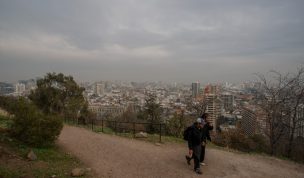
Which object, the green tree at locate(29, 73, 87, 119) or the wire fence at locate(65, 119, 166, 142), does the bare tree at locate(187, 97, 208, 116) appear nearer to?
the wire fence at locate(65, 119, 166, 142)

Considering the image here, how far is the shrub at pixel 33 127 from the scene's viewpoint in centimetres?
1063

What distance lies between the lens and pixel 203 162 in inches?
384

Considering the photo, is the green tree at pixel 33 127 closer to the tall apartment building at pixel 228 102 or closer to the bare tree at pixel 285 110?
the bare tree at pixel 285 110

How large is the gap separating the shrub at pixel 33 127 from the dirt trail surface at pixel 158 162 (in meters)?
1.01

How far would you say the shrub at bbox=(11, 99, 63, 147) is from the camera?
34.9 feet

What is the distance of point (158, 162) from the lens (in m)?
9.77

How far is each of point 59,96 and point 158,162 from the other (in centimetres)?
1844

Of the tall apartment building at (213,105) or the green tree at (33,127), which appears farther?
the tall apartment building at (213,105)

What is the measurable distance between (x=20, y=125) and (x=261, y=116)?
15.1 meters

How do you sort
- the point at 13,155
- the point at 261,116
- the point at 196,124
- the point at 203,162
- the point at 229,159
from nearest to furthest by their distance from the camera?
1. the point at 196,124
2. the point at 13,155
3. the point at 203,162
4. the point at 229,159
5. the point at 261,116

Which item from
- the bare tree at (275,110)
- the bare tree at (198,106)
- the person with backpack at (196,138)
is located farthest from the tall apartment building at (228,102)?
the person with backpack at (196,138)

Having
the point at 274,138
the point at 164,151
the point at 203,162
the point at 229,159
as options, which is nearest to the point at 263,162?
the point at 229,159

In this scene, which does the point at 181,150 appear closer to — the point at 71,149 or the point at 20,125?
the point at 71,149

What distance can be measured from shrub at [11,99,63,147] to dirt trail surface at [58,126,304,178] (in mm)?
1009
